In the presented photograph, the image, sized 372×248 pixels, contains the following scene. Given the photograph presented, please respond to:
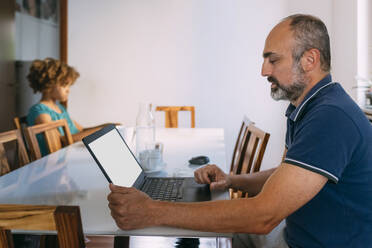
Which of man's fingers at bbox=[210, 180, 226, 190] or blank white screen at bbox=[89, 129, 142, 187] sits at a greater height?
blank white screen at bbox=[89, 129, 142, 187]

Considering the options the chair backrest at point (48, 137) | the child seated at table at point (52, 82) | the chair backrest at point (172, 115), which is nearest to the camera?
the chair backrest at point (48, 137)

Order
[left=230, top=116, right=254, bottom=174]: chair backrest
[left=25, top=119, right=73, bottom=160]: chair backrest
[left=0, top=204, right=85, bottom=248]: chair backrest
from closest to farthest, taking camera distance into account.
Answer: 1. [left=0, top=204, right=85, bottom=248]: chair backrest
2. [left=25, top=119, right=73, bottom=160]: chair backrest
3. [left=230, top=116, right=254, bottom=174]: chair backrest

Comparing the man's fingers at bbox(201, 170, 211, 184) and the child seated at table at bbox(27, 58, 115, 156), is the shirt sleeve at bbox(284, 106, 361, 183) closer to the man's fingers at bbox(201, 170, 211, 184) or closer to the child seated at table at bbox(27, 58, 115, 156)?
the man's fingers at bbox(201, 170, 211, 184)

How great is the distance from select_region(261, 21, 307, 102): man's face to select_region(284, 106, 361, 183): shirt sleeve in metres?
0.21

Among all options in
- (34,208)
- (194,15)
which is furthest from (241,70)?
(34,208)

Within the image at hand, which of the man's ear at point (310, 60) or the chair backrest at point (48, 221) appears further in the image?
the man's ear at point (310, 60)

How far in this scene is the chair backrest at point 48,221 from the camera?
21.4 inches

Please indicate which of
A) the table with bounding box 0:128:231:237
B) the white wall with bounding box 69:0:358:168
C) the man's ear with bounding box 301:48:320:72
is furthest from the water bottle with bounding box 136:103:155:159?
the white wall with bounding box 69:0:358:168

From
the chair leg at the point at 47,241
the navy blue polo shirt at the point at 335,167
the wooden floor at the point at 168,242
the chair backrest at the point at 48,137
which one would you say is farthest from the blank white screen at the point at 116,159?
the chair backrest at the point at 48,137

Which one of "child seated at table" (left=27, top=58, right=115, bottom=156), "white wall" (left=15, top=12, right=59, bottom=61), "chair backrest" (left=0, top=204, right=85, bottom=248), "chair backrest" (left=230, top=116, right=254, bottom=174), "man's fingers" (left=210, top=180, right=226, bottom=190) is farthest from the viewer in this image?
"white wall" (left=15, top=12, right=59, bottom=61)

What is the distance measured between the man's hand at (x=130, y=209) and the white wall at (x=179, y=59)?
3.30 meters

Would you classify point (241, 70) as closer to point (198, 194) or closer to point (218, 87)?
point (218, 87)

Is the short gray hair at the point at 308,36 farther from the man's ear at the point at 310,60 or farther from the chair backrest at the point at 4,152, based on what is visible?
the chair backrest at the point at 4,152

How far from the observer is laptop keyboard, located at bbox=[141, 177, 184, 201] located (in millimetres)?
1168
